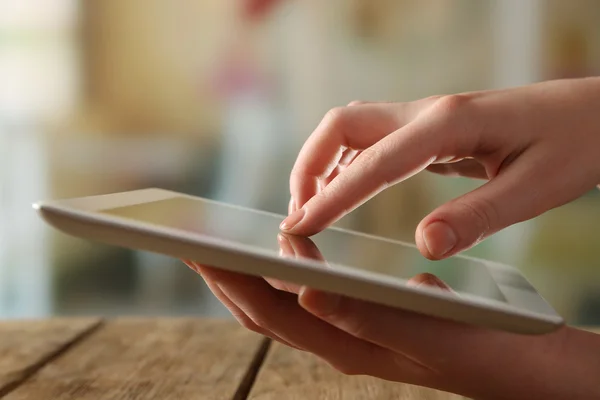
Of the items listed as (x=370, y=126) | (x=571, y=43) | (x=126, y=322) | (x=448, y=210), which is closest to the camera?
(x=448, y=210)

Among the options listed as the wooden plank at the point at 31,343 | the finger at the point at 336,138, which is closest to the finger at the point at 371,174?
the finger at the point at 336,138

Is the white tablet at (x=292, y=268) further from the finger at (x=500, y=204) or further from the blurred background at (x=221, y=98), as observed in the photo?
the blurred background at (x=221, y=98)

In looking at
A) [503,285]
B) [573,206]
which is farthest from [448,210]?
[573,206]

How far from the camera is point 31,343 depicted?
2.46ft

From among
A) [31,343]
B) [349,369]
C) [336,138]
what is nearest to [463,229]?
[349,369]

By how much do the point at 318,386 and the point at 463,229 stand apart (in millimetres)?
237

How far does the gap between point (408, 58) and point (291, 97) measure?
334 mm

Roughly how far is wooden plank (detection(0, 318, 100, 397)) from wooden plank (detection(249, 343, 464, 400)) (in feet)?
0.71

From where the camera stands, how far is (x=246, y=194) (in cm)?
189

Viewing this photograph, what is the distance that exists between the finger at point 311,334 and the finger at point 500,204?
0.08 m

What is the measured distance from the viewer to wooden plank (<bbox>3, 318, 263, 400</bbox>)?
1.88ft

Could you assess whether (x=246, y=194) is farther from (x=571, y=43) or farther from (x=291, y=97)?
(x=571, y=43)

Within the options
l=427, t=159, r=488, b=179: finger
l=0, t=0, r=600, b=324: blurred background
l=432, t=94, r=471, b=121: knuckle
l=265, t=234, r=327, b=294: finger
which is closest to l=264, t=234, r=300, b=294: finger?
l=265, t=234, r=327, b=294: finger

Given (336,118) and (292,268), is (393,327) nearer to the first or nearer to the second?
(292,268)
